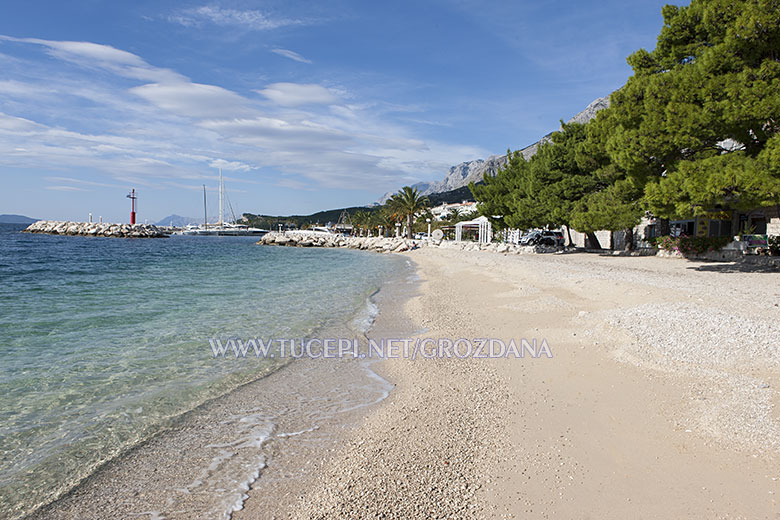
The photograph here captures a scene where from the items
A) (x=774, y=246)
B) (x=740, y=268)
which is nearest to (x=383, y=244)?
(x=774, y=246)

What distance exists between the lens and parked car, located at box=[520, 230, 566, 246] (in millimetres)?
36281

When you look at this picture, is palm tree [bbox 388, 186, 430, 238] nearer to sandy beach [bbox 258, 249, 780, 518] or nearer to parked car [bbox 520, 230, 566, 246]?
parked car [bbox 520, 230, 566, 246]

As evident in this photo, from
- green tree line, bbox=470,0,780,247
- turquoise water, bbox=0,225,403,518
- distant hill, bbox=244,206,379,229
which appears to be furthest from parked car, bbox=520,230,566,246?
distant hill, bbox=244,206,379,229

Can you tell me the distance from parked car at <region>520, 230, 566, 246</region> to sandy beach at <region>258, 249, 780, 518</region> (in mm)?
30009

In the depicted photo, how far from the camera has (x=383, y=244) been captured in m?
50.2

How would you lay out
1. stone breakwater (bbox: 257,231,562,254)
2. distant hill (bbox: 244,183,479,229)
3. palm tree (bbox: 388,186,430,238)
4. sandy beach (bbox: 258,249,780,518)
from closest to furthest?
sandy beach (bbox: 258,249,780,518)
stone breakwater (bbox: 257,231,562,254)
palm tree (bbox: 388,186,430,238)
distant hill (bbox: 244,183,479,229)

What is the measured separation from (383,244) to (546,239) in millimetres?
18959

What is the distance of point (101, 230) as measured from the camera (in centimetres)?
9138

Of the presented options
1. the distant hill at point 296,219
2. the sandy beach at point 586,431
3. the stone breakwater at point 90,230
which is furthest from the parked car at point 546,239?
the distant hill at point 296,219

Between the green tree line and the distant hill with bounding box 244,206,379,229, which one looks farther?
the distant hill with bounding box 244,206,379,229

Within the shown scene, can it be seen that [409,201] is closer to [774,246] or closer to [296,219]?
[774,246]

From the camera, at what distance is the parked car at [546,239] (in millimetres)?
36281

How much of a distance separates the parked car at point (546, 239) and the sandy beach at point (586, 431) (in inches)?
1181

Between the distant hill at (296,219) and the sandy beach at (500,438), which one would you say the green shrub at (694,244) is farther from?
the distant hill at (296,219)
